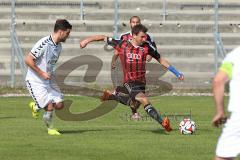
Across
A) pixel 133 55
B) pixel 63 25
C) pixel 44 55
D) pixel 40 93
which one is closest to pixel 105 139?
pixel 40 93

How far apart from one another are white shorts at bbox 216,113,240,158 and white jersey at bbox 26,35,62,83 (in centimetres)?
755

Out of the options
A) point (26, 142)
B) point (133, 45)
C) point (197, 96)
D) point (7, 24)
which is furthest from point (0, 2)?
point (26, 142)

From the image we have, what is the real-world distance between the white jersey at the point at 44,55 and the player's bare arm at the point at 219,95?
7464 millimetres

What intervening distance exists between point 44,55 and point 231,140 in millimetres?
7703

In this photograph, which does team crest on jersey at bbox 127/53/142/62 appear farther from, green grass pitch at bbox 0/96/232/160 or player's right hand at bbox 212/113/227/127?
player's right hand at bbox 212/113/227/127

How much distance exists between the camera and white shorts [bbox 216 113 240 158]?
8234mm

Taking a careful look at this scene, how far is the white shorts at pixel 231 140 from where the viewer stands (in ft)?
27.0

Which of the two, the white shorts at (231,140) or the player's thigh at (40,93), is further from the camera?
the player's thigh at (40,93)

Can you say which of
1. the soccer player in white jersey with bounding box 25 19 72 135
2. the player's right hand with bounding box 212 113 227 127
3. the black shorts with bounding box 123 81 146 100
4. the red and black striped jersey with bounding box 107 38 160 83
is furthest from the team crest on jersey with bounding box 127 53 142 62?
the player's right hand with bounding box 212 113 227 127

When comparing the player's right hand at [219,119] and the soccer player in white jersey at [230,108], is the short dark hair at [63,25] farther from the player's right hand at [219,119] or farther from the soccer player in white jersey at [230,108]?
the player's right hand at [219,119]

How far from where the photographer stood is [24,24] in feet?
103

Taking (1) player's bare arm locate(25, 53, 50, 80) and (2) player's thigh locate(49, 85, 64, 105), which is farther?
(2) player's thigh locate(49, 85, 64, 105)

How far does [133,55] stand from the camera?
17.1 m

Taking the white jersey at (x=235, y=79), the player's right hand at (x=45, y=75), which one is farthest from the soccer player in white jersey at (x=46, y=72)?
the white jersey at (x=235, y=79)
